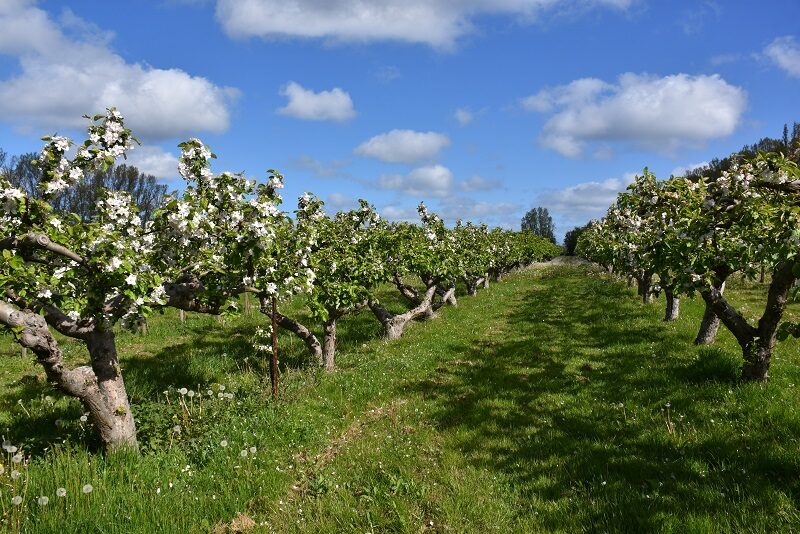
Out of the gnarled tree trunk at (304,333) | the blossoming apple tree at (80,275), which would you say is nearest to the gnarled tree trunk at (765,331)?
the gnarled tree trunk at (304,333)

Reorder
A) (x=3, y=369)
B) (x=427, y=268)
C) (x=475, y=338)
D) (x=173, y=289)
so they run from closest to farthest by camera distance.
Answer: (x=173, y=289) → (x=3, y=369) → (x=475, y=338) → (x=427, y=268)

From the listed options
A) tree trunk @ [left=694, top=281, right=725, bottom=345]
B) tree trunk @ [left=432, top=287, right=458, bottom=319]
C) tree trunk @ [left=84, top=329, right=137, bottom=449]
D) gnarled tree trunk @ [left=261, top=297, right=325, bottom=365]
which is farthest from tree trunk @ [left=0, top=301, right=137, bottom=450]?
tree trunk @ [left=432, top=287, right=458, bottom=319]

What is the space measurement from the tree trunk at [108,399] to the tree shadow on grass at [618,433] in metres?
6.25

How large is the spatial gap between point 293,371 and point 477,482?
8.57 metres

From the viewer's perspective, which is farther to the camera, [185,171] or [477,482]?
[185,171]

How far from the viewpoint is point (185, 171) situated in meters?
Result: 9.84

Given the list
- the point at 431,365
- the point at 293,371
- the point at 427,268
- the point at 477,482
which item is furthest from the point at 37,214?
the point at 427,268

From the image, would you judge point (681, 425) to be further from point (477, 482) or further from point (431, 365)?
point (431, 365)

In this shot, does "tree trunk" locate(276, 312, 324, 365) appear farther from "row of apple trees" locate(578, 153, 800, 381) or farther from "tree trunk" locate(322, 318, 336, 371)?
"row of apple trees" locate(578, 153, 800, 381)

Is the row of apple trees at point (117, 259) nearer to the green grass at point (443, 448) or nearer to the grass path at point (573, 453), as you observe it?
the green grass at point (443, 448)

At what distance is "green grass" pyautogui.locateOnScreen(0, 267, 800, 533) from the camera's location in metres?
6.59

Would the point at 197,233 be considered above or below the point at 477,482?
above

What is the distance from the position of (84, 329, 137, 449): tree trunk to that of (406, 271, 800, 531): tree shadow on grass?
6253mm

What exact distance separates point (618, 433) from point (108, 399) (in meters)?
9.74
